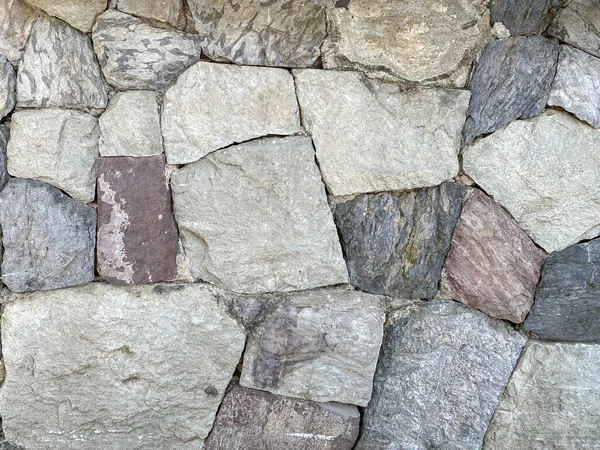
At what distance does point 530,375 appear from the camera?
1779 millimetres

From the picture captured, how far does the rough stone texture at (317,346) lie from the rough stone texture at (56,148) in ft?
2.09

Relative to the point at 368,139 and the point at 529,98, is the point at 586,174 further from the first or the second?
the point at 368,139

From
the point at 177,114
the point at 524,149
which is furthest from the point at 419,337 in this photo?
the point at 177,114

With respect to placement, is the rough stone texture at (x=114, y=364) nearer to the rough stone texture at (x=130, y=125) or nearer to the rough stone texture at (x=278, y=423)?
the rough stone texture at (x=278, y=423)

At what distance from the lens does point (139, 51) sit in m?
1.58

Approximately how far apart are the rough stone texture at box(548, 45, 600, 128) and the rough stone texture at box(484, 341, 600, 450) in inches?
26.0

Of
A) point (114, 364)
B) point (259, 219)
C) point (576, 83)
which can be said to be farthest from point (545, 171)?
point (114, 364)

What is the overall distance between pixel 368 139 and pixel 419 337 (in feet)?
1.92

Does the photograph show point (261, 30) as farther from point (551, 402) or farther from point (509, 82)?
point (551, 402)

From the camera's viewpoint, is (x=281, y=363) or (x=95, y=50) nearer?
(x=95, y=50)

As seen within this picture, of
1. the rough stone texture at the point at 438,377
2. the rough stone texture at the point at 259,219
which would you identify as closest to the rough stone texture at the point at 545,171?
the rough stone texture at the point at 438,377

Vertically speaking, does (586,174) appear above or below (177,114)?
below

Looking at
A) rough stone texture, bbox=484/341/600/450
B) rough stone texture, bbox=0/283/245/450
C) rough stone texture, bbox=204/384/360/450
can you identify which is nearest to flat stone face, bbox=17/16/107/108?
rough stone texture, bbox=0/283/245/450

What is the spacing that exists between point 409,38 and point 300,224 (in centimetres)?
56
